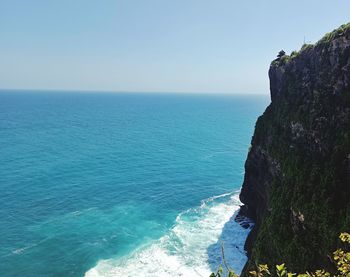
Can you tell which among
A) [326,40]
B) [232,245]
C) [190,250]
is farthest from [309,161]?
[190,250]

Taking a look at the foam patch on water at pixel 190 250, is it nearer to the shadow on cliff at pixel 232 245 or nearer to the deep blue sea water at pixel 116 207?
the shadow on cliff at pixel 232 245

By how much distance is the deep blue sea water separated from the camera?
43625mm

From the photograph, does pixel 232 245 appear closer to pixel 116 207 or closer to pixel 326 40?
pixel 116 207

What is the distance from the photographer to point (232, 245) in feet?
159

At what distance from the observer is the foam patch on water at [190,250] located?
→ 41844 mm

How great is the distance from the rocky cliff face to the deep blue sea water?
34.4 ft

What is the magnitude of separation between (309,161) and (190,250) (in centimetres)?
2040

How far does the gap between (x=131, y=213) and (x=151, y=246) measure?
1105 cm

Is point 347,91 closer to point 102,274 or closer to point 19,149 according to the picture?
point 102,274

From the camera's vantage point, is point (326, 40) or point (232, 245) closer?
point (326, 40)

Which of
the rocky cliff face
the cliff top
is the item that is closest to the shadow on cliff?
the rocky cliff face

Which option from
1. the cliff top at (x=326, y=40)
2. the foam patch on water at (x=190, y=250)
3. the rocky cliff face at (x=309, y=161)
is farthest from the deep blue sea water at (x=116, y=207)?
the cliff top at (x=326, y=40)

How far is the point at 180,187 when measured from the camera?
69375 millimetres

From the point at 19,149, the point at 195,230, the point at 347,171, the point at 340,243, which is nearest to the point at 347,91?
Answer: the point at 347,171
